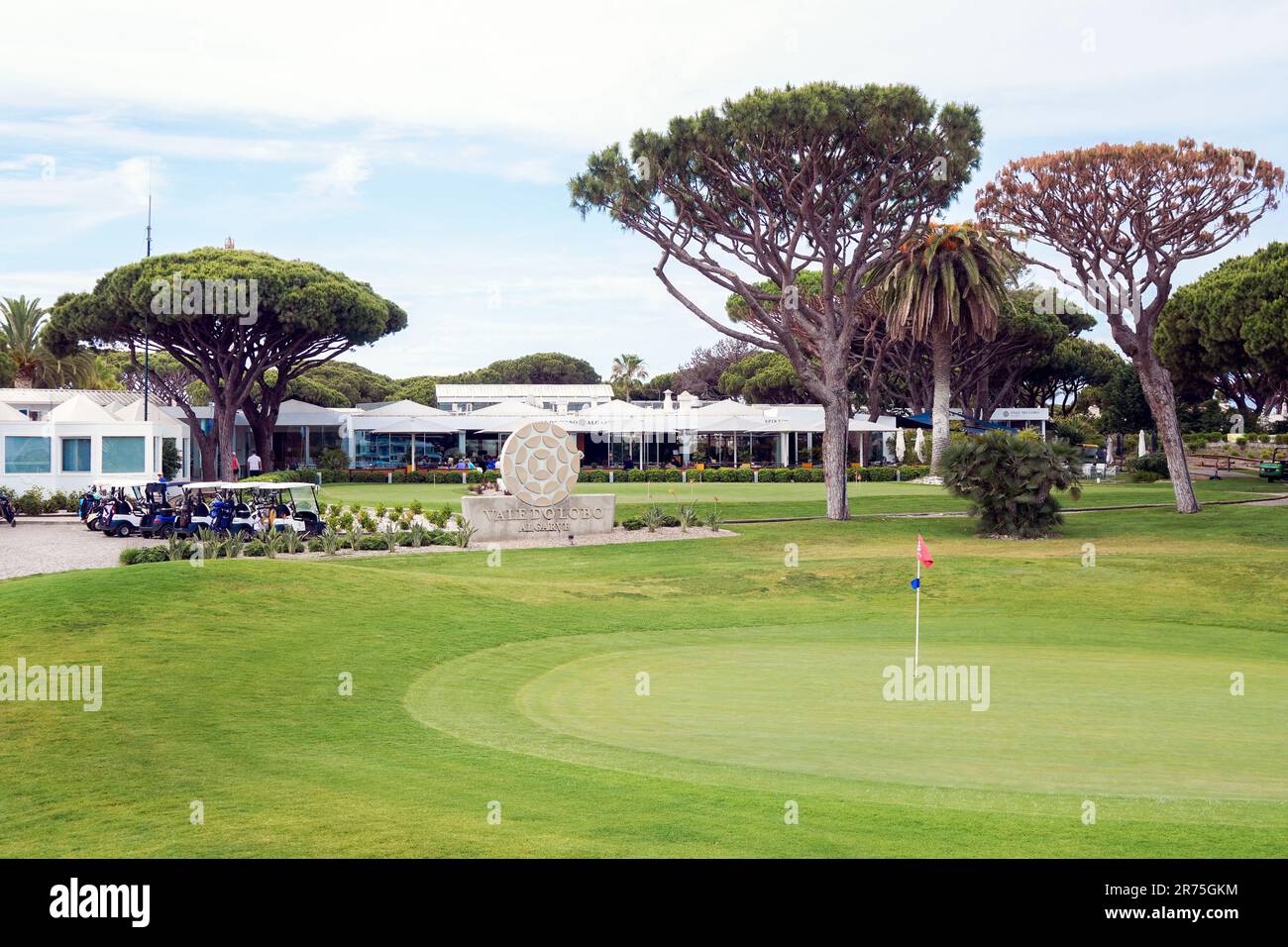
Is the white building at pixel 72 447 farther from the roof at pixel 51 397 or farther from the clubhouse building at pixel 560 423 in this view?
the roof at pixel 51 397

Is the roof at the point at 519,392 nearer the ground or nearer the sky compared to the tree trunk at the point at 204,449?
nearer the sky

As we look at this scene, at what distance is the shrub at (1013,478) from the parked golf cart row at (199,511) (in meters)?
18.5

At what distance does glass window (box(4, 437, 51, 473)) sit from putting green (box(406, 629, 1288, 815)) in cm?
3428

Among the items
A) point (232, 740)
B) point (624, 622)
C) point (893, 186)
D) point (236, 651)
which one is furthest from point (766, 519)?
point (232, 740)

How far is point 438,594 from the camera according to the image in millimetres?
20969

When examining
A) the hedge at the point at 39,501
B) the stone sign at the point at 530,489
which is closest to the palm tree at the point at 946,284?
the stone sign at the point at 530,489

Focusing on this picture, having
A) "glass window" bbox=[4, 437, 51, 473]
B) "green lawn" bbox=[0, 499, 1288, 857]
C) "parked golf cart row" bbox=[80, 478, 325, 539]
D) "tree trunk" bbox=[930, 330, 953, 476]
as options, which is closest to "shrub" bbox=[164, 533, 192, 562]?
"parked golf cart row" bbox=[80, 478, 325, 539]

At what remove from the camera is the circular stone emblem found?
34469mm

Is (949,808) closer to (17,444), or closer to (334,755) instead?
(334,755)

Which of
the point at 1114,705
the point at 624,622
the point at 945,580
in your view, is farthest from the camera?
the point at 945,580

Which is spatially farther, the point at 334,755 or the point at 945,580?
the point at 945,580

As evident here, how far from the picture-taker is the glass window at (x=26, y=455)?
4456 centimetres

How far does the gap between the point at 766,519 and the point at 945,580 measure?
1514 centimetres

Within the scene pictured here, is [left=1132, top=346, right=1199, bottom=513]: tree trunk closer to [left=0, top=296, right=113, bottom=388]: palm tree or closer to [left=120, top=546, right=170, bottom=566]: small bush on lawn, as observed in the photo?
[left=120, top=546, right=170, bottom=566]: small bush on lawn
